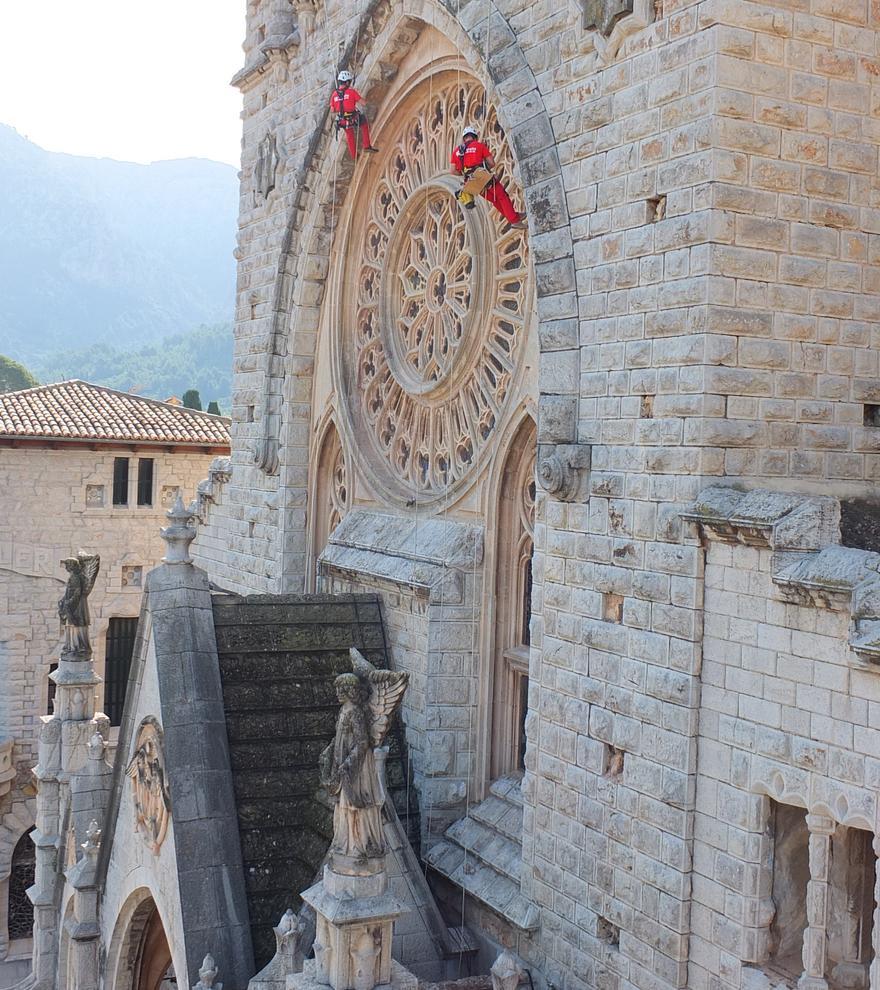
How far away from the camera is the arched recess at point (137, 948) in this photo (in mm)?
10547

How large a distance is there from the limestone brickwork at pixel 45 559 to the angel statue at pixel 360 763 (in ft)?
57.6

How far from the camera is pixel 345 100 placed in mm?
11734

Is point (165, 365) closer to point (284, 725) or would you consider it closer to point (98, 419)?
point (98, 419)

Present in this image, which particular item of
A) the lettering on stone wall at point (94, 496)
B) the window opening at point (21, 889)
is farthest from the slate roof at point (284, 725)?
the lettering on stone wall at point (94, 496)

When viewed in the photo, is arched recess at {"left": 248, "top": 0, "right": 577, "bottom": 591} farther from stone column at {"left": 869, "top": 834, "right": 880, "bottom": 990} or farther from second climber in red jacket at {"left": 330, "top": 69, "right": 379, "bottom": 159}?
stone column at {"left": 869, "top": 834, "right": 880, "bottom": 990}

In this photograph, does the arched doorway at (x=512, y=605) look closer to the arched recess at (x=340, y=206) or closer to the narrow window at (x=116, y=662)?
the arched recess at (x=340, y=206)

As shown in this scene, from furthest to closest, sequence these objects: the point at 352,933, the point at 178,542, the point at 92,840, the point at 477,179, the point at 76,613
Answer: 1. the point at 76,613
2. the point at 92,840
3. the point at 178,542
4. the point at 477,179
5. the point at 352,933

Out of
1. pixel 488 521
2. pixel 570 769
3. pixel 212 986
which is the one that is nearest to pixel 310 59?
pixel 488 521

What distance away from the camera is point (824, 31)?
734cm

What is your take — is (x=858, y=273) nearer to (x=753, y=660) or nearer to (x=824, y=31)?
(x=824, y=31)

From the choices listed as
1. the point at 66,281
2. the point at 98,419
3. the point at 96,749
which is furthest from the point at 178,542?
the point at 66,281

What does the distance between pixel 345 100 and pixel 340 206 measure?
159 centimetres

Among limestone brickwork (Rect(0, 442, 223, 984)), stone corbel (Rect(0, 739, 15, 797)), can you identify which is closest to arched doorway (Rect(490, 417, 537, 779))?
stone corbel (Rect(0, 739, 15, 797))

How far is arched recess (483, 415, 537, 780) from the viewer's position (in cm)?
997
